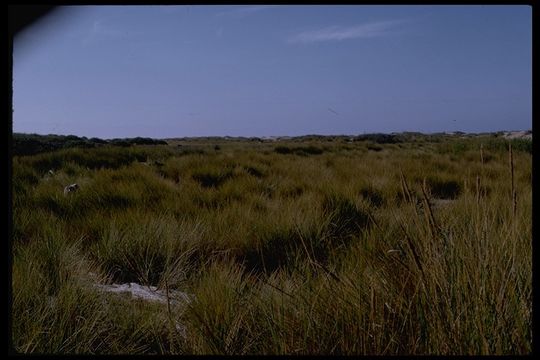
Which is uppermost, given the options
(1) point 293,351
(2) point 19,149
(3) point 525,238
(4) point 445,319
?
(2) point 19,149

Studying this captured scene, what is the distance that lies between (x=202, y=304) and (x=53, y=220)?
7.36 ft

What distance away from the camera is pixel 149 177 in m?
6.27

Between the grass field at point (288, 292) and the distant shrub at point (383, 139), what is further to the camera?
the distant shrub at point (383, 139)

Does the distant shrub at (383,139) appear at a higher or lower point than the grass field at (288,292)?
higher

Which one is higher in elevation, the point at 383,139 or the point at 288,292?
the point at 383,139

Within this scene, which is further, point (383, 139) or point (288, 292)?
point (383, 139)

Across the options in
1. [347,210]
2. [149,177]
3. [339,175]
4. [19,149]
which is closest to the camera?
[347,210]

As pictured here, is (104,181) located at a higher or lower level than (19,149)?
lower

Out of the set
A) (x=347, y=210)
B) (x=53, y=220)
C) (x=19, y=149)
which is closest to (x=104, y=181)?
(x=53, y=220)

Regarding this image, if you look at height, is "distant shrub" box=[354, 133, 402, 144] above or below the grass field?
above

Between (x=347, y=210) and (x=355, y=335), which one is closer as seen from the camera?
(x=355, y=335)

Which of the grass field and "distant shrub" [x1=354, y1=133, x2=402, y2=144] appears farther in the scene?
"distant shrub" [x1=354, y1=133, x2=402, y2=144]
